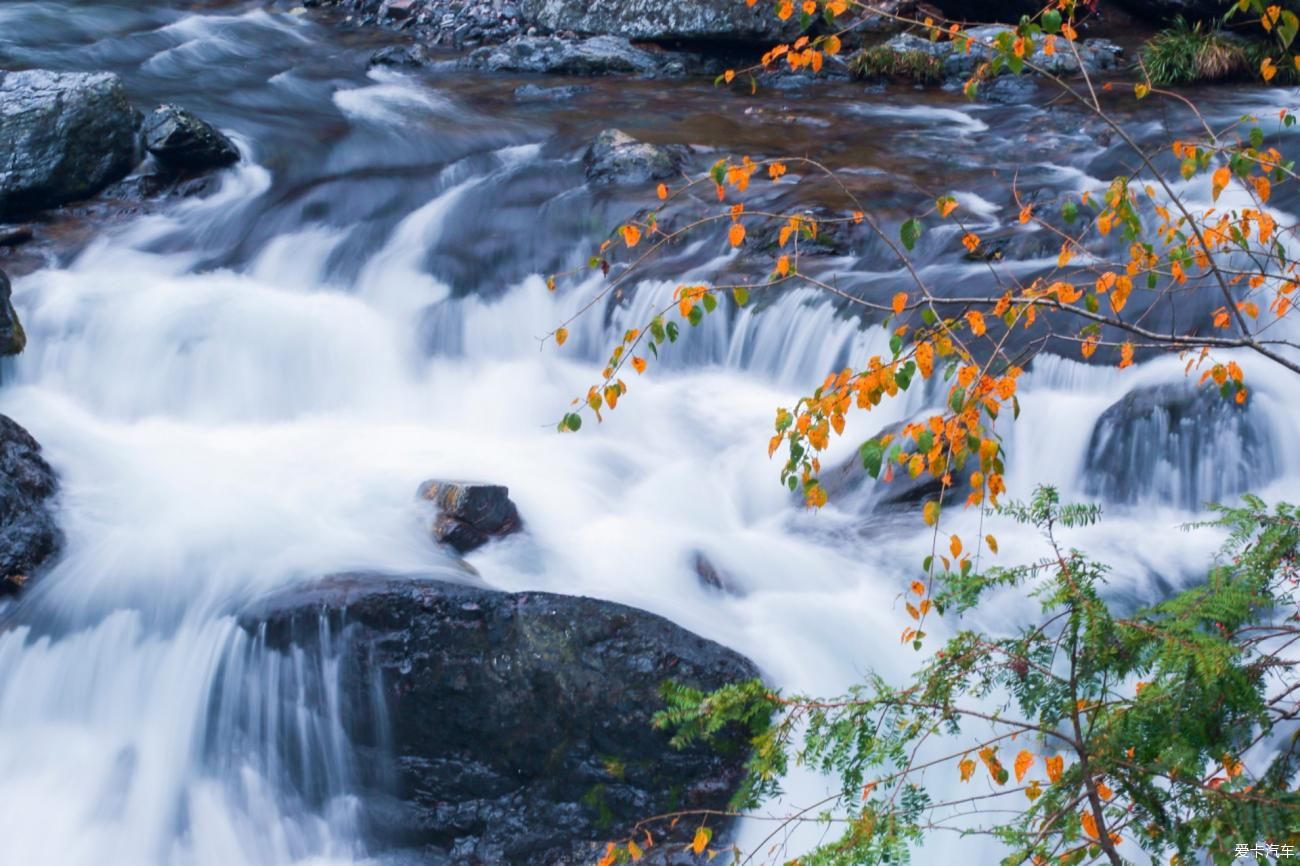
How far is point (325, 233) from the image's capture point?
10.2 metres

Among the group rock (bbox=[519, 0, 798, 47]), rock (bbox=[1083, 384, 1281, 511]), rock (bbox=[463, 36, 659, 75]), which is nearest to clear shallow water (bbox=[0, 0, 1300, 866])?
rock (bbox=[1083, 384, 1281, 511])

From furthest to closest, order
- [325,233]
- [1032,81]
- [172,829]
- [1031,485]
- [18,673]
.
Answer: [1032,81] → [325,233] → [1031,485] → [18,673] → [172,829]

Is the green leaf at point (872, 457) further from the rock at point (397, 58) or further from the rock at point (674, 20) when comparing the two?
the rock at point (397, 58)

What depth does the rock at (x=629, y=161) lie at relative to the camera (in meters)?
10.4

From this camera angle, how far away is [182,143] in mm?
10922

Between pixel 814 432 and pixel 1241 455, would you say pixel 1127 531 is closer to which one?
pixel 1241 455

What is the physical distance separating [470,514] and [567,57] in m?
9.44

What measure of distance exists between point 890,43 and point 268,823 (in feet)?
37.1

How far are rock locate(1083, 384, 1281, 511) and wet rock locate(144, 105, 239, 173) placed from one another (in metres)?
8.11

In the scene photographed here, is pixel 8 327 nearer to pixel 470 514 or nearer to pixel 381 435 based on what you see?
pixel 381 435

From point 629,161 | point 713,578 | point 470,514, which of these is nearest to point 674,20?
point 629,161

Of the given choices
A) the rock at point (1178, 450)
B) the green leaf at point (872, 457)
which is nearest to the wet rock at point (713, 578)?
the rock at point (1178, 450)

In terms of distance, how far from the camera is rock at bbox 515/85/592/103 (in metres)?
13.3

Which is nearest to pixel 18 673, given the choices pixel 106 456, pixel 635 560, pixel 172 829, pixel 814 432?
pixel 172 829
